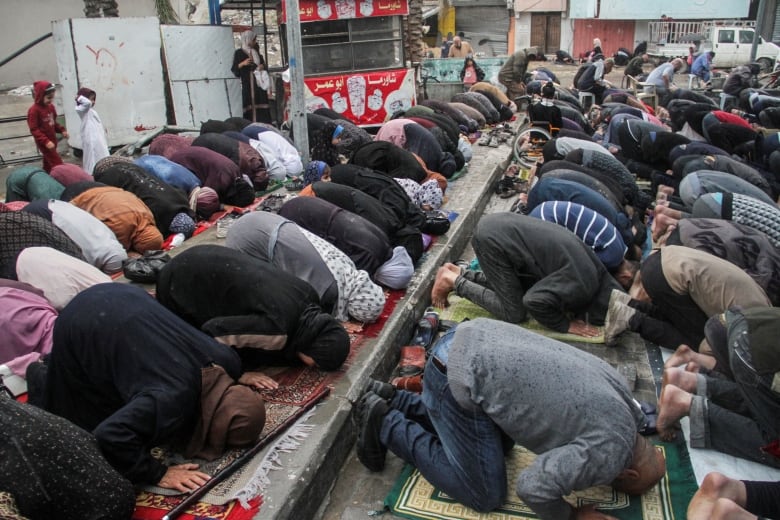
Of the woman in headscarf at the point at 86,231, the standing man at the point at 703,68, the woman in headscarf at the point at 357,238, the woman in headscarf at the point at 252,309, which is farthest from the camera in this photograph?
the standing man at the point at 703,68

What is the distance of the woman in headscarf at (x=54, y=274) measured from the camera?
171 inches

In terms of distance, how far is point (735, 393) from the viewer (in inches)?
135

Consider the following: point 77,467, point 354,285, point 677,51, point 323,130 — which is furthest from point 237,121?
point 677,51

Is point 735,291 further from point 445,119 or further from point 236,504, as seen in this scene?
point 445,119

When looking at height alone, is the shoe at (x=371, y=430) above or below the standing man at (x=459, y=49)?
below

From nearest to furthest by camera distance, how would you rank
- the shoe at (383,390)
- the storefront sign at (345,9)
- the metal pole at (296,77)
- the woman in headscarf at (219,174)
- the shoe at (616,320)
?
the shoe at (383,390) < the shoe at (616,320) < the metal pole at (296,77) < the woman in headscarf at (219,174) < the storefront sign at (345,9)

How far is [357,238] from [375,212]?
27.6 inches

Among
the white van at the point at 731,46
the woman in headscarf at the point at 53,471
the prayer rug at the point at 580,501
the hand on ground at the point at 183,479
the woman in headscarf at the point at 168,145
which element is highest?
the white van at the point at 731,46

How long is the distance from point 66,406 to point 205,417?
67 centimetres

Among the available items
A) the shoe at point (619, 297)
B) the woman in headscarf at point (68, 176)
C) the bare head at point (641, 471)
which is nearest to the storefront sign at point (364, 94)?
the woman in headscarf at point (68, 176)

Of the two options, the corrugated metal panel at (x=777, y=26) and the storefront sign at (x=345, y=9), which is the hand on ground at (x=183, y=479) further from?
the corrugated metal panel at (x=777, y=26)

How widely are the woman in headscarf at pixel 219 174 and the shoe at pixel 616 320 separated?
4.38 meters

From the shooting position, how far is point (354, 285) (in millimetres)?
4590

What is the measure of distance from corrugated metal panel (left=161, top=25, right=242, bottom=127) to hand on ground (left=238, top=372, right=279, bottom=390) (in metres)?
8.91
